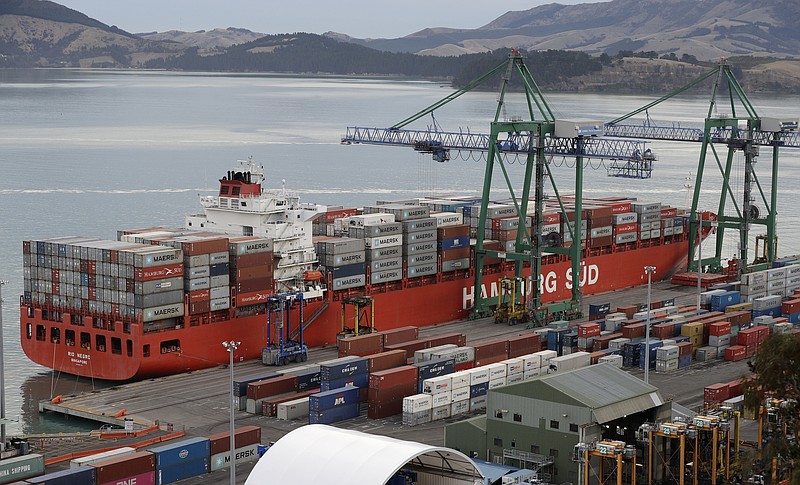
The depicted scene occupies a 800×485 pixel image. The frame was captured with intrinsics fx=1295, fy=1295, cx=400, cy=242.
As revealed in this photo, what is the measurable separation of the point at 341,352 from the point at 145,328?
6.97m

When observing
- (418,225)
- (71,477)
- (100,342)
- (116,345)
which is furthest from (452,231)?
(71,477)

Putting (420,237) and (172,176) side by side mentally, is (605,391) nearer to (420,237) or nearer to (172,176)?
(420,237)

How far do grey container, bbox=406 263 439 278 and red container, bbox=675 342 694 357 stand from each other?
493 inches

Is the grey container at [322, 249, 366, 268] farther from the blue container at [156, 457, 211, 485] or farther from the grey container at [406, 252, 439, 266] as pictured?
the blue container at [156, 457, 211, 485]

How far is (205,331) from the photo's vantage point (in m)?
47.8

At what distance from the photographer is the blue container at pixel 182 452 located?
109ft

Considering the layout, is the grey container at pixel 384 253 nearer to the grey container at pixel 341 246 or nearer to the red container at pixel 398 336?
the grey container at pixel 341 246

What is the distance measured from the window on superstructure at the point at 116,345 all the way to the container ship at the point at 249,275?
0.05 meters

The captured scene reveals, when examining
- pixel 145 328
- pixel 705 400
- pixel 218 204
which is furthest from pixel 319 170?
pixel 705 400

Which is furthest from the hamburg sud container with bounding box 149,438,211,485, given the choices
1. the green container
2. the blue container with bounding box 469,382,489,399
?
the blue container with bounding box 469,382,489,399

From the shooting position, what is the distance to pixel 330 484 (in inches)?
1027

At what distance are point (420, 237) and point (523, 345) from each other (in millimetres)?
10495

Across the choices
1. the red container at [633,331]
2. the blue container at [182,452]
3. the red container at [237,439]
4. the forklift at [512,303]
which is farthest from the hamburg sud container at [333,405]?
the forklift at [512,303]

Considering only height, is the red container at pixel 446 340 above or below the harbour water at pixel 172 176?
below
